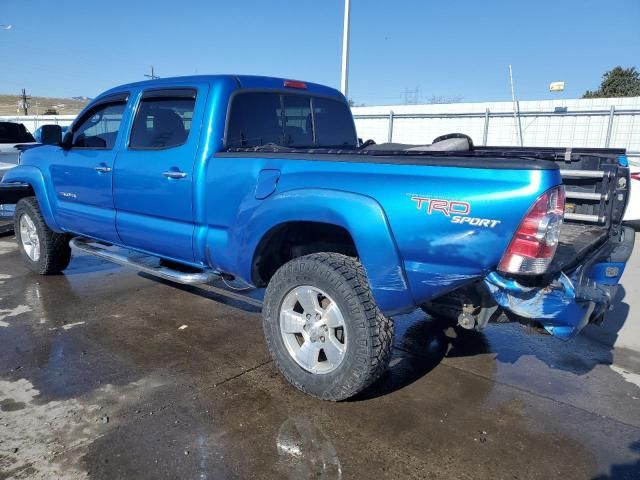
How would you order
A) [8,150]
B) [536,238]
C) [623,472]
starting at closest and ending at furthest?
1. [536,238]
2. [623,472]
3. [8,150]

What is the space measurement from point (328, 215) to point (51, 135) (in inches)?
144

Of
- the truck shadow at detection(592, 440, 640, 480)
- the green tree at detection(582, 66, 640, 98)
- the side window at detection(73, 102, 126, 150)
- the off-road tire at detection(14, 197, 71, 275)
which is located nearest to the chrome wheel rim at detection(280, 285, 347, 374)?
the truck shadow at detection(592, 440, 640, 480)

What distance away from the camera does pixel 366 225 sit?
2.70m

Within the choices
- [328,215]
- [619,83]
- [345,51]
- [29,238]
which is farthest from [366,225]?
[619,83]

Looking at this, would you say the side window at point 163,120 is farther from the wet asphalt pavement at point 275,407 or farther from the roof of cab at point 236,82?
the wet asphalt pavement at point 275,407

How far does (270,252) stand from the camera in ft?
11.3

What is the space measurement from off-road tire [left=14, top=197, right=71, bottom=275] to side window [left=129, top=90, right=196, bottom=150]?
6.65 feet

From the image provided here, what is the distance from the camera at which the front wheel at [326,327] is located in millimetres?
2869

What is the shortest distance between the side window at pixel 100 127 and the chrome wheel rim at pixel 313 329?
245 centimetres

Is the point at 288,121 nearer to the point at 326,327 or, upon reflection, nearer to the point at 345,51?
the point at 326,327

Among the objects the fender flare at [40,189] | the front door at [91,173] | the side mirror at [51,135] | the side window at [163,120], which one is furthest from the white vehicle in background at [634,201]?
the fender flare at [40,189]

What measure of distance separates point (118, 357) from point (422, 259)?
246cm

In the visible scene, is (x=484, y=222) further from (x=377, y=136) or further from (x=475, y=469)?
(x=377, y=136)

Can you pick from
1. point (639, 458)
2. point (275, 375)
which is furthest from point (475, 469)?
point (275, 375)
